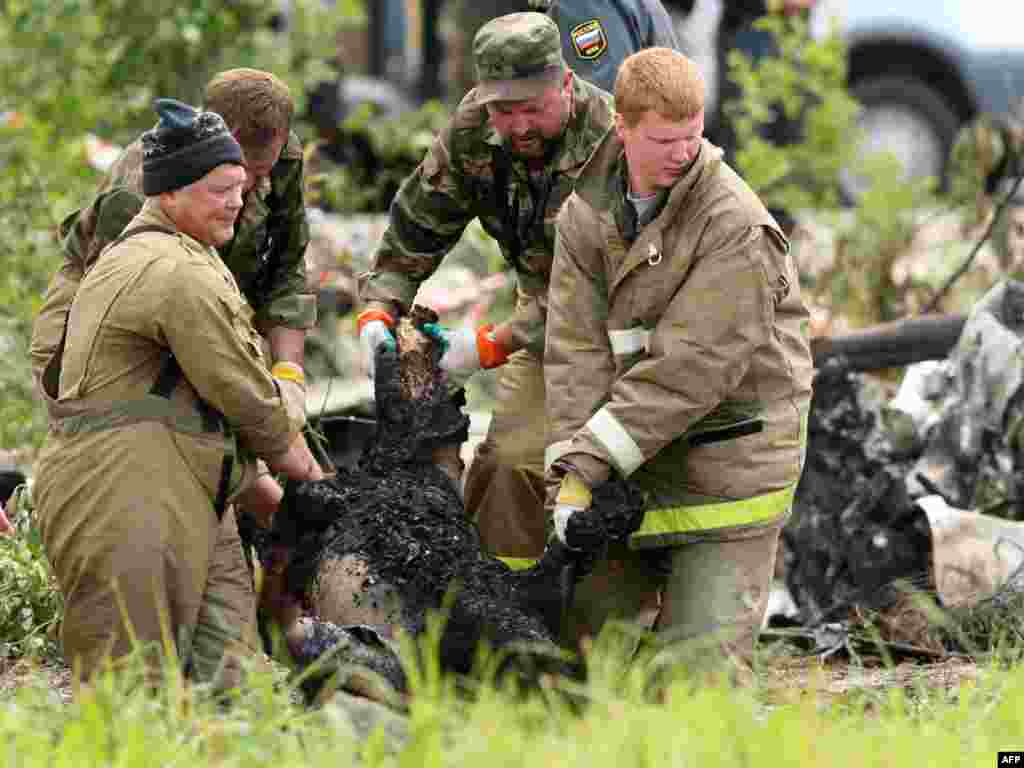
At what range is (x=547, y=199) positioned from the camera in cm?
585

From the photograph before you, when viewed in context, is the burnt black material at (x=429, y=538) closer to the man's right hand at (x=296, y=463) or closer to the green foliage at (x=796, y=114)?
the man's right hand at (x=296, y=463)

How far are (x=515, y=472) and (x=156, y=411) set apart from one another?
1.41m

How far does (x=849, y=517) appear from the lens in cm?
718

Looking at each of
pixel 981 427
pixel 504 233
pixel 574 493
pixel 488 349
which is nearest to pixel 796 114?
pixel 981 427

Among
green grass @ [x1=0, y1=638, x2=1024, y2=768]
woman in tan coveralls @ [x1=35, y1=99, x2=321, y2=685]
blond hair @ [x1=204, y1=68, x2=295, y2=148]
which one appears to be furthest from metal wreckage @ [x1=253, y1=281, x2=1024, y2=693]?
blond hair @ [x1=204, y1=68, x2=295, y2=148]

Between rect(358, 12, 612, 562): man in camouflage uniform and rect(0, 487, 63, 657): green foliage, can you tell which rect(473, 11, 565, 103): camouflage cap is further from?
rect(0, 487, 63, 657): green foliage

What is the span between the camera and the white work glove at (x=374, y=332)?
585cm

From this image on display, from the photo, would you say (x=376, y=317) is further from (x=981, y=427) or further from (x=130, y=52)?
(x=130, y=52)

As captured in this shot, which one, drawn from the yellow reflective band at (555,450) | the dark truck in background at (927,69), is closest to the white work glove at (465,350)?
the yellow reflective band at (555,450)

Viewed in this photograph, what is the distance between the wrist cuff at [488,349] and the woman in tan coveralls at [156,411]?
3.33ft

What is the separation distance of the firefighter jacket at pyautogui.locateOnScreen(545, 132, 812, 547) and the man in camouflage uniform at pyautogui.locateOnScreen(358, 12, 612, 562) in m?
0.48

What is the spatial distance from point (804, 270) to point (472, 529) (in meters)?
4.64

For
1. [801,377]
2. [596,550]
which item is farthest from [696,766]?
[801,377]

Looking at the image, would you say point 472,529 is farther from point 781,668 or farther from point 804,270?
point 804,270
